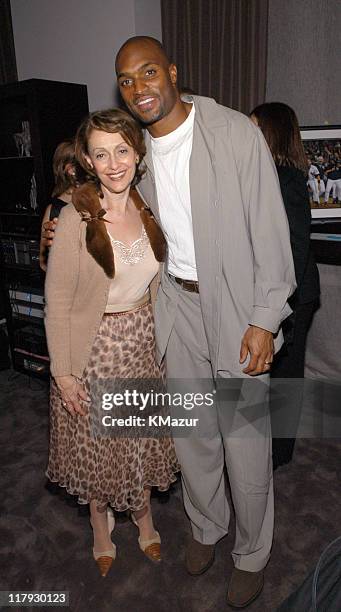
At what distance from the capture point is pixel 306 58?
9.52 ft

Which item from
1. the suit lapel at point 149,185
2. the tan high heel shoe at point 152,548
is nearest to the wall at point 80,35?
the suit lapel at point 149,185

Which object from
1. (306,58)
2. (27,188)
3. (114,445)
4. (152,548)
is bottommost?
(152,548)

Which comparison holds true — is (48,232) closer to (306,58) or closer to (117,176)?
(117,176)

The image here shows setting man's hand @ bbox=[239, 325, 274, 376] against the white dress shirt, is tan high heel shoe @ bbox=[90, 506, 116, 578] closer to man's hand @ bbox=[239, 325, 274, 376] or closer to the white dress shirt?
man's hand @ bbox=[239, 325, 274, 376]

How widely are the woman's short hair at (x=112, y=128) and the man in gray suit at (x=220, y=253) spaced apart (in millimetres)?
38

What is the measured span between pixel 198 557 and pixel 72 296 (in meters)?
1.11

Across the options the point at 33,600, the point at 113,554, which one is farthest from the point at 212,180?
the point at 33,600

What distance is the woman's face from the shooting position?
154cm

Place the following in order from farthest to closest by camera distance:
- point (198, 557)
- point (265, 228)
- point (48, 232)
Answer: point (48, 232)
point (198, 557)
point (265, 228)

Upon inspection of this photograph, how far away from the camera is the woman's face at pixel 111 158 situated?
154 cm

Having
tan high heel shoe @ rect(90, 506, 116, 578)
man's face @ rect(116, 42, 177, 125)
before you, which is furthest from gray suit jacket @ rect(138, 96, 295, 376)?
tan high heel shoe @ rect(90, 506, 116, 578)

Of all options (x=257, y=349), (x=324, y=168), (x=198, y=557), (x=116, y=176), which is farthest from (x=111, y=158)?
(x=324, y=168)

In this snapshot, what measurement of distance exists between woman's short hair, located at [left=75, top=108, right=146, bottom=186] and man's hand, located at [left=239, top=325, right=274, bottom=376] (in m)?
0.67

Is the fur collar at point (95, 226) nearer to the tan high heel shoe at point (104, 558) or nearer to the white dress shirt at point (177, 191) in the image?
the white dress shirt at point (177, 191)
